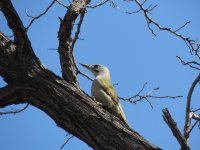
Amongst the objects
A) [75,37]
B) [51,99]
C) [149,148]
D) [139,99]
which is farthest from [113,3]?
[149,148]

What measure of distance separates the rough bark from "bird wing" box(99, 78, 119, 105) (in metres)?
1.27

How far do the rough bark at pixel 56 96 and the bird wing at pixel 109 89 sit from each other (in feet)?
4.18

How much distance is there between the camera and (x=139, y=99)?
5047 millimetres

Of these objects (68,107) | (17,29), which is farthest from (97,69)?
(68,107)

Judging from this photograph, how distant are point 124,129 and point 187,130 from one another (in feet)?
2.42

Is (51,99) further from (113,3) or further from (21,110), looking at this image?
(113,3)

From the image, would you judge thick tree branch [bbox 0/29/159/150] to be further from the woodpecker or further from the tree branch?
the woodpecker

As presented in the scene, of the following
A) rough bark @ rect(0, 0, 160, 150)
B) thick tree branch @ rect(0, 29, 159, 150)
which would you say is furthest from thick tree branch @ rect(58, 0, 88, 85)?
thick tree branch @ rect(0, 29, 159, 150)

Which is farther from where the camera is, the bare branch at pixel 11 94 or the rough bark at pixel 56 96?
the bare branch at pixel 11 94

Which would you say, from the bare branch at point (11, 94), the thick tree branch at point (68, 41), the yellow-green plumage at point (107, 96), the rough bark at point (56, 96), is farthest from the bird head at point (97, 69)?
the bare branch at point (11, 94)

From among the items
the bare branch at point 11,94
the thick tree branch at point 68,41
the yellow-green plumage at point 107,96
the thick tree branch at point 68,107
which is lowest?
the bare branch at point 11,94

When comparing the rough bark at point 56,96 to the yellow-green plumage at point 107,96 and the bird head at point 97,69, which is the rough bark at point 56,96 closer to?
the yellow-green plumage at point 107,96

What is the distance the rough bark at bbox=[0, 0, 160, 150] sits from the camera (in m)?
3.54

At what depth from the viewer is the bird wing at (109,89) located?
5.21 metres
